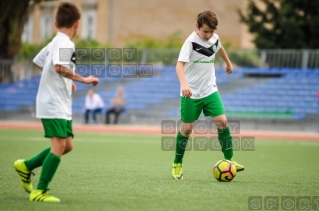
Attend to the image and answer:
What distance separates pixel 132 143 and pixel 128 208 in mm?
11270

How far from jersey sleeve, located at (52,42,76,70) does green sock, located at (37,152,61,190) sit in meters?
0.97

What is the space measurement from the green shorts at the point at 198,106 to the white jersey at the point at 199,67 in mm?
72

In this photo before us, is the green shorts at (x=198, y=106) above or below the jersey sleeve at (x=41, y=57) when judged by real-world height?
below

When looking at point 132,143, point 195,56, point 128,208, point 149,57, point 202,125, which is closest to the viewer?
point 128,208

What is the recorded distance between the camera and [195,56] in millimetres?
9445

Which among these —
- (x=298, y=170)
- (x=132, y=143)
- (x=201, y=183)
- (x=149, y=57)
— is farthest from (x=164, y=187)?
(x=149, y=57)

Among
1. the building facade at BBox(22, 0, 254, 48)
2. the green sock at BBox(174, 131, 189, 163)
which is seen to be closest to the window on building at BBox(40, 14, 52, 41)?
the building facade at BBox(22, 0, 254, 48)

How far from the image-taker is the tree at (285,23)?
3262 centimetres

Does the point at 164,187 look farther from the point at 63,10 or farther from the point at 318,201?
the point at 63,10

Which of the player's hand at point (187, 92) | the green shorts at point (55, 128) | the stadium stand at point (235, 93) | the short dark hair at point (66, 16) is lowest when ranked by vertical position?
the stadium stand at point (235, 93)

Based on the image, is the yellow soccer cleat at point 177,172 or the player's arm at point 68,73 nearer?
the player's arm at point 68,73

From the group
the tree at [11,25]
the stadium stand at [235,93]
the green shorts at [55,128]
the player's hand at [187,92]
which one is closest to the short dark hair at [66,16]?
the green shorts at [55,128]

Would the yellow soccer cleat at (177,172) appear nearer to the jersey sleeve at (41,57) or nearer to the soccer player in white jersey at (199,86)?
the soccer player in white jersey at (199,86)

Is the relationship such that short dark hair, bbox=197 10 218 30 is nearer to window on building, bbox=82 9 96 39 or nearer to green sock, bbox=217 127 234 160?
green sock, bbox=217 127 234 160
